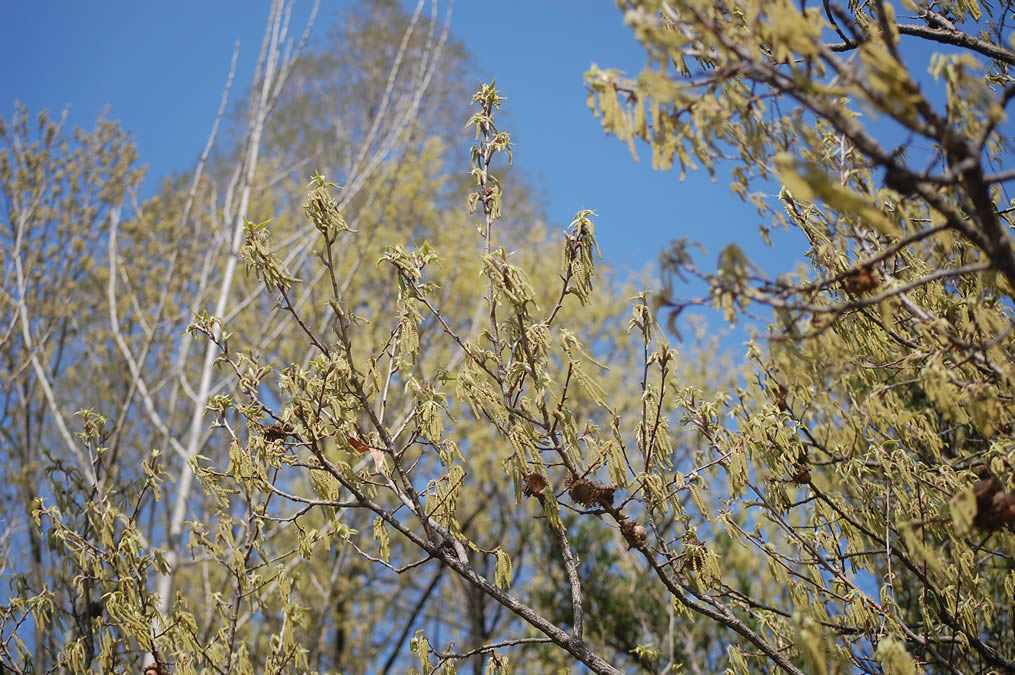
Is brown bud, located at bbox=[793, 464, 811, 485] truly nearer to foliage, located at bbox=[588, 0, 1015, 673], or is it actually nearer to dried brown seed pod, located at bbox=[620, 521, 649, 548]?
foliage, located at bbox=[588, 0, 1015, 673]

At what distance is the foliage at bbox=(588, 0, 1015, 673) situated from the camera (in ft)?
3.89

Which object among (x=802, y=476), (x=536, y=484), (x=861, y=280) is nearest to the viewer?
(x=861, y=280)

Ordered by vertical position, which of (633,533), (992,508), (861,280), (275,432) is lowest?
(992,508)

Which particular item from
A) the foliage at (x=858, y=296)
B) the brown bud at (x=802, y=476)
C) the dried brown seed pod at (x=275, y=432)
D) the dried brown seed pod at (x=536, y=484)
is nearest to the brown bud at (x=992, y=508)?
the foliage at (x=858, y=296)

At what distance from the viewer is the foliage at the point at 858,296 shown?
3.89ft

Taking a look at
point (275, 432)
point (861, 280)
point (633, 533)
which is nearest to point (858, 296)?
point (861, 280)

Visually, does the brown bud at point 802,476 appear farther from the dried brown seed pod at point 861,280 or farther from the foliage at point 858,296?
the dried brown seed pod at point 861,280

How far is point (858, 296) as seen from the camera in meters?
1.87

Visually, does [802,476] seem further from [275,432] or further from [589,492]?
[275,432]

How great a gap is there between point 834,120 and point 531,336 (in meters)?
0.93

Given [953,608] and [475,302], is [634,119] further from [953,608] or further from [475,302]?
[475,302]

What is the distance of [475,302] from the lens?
7.95 meters

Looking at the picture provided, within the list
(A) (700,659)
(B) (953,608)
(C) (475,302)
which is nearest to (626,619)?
(A) (700,659)

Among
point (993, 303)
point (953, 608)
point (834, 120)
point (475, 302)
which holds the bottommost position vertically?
point (953, 608)
